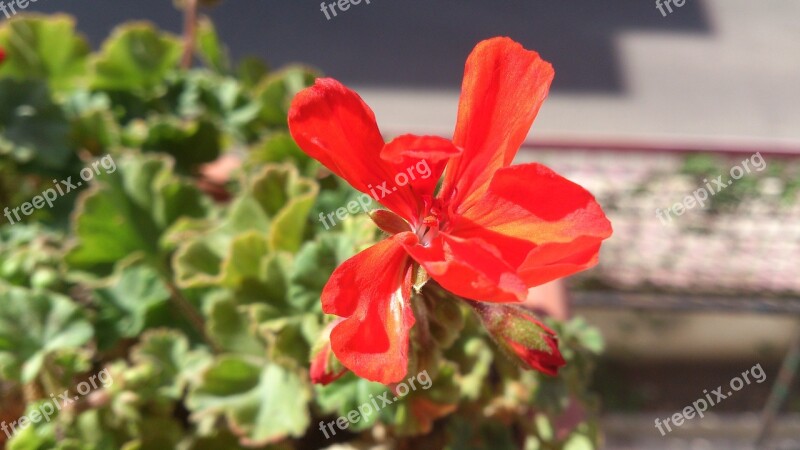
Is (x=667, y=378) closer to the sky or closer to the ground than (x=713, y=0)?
closer to the ground

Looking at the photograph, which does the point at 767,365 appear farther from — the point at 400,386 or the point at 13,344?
the point at 13,344

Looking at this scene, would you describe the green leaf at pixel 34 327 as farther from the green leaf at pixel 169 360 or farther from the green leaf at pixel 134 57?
the green leaf at pixel 134 57

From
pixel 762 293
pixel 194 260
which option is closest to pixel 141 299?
pixel 194 260

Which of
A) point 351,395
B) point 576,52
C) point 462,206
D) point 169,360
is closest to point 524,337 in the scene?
point 462,206

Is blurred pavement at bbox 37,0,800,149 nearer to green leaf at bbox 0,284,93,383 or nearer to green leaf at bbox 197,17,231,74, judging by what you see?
green leaf at bbox 197,17,231,74

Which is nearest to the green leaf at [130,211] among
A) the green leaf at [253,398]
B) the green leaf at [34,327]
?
the green leaf at [34,327]

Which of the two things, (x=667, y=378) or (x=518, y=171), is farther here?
(x=667, y=378)

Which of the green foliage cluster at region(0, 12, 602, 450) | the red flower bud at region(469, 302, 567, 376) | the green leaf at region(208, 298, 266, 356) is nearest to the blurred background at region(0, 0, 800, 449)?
the green foliage cluster at region(0, 12, 602, 450)
